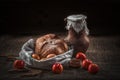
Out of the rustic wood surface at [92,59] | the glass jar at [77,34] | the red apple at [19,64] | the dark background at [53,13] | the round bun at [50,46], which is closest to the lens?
the rustic wood surface at [92,59]

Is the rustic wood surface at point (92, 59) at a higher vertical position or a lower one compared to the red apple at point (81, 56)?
lower

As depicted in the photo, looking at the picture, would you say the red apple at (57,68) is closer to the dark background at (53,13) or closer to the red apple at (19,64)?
the red apple at (19,64)

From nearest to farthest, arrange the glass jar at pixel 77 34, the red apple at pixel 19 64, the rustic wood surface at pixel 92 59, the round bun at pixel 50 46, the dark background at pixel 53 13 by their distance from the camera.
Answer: the rustic wood surface at pixel 92 59, the red apple at pixel 19 64, the round bun at pixel 50 46, the glass jar at pixel 77 34, the dark background at pixel 53 13

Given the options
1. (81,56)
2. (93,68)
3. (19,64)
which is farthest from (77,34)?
(19,64)

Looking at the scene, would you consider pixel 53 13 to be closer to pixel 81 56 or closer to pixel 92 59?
pixel 92 59

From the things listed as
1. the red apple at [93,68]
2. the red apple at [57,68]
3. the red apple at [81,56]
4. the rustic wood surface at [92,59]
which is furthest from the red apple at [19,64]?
the red apple at [93,68]

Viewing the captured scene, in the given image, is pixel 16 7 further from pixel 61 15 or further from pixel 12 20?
pixel 61 15
